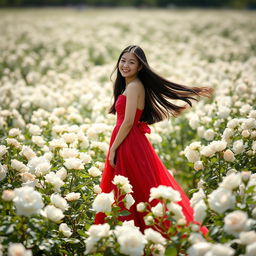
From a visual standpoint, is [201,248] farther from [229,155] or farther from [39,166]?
[39,166]

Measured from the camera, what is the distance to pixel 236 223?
5.37 feet

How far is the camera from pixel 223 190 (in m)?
1.79

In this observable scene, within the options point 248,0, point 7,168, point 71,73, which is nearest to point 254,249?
point 7,168

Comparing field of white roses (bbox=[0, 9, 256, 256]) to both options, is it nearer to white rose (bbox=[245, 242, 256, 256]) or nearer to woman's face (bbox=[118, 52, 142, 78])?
white rose (bbox=[245, 242, 256, 256])

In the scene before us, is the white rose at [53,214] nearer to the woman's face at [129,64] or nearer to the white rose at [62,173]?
the white rose at [62,173]

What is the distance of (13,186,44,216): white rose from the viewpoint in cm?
180

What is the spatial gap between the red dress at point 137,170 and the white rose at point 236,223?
1.02 meters

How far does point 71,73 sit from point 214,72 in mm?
3402

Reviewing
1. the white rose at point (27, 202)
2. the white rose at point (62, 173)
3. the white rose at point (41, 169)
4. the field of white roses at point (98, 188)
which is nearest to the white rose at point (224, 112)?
the field of white roses at point (98, 188)

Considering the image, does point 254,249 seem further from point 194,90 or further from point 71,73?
point 71,73

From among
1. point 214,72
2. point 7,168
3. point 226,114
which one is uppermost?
point 214,72

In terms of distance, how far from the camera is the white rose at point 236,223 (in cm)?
163

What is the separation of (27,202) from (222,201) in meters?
1.00

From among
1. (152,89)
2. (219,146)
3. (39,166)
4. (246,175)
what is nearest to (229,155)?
(219,146)
